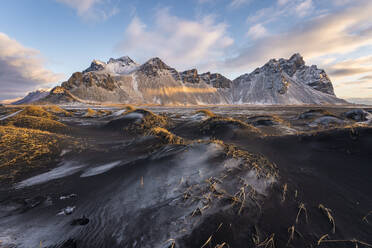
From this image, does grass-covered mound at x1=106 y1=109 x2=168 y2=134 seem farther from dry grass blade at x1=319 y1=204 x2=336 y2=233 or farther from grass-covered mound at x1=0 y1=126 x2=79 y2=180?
dry grass blade at x1=319 y1=204 x2=336 y2=233

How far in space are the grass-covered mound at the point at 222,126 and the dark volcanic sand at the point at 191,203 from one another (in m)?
6.94

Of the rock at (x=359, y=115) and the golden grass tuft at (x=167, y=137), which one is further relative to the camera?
the rock at (x=359, y=115)

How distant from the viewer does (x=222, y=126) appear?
13047mm

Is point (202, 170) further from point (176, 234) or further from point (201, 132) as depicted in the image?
point (201, 132)

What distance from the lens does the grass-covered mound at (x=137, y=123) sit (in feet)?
47.1

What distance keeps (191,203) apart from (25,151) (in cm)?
753

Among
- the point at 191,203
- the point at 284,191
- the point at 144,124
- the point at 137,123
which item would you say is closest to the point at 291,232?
the point at 284,191

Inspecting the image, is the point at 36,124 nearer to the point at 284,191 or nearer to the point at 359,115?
the point at 284,191

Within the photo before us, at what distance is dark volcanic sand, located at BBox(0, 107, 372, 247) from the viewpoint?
2.30 m

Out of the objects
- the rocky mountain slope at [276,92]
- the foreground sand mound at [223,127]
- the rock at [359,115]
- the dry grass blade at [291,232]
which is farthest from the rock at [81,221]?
the rocky mountain slope at [276,92]

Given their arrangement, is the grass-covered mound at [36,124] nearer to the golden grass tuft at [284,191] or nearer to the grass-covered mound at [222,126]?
the grass-covered mound at [222,126]

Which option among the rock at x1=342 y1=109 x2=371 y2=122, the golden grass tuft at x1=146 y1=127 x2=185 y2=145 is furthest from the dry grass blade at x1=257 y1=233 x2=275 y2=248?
the rock at x1=342 y1=109 x2=371 y2=122

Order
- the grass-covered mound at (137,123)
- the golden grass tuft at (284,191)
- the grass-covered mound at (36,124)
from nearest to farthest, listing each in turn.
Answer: the golden grass tuft at (284,191) < the grass-covered mound at (36,124) < the grass-covered mound at (137,123)

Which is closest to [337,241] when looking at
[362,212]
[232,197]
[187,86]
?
[362,212]
